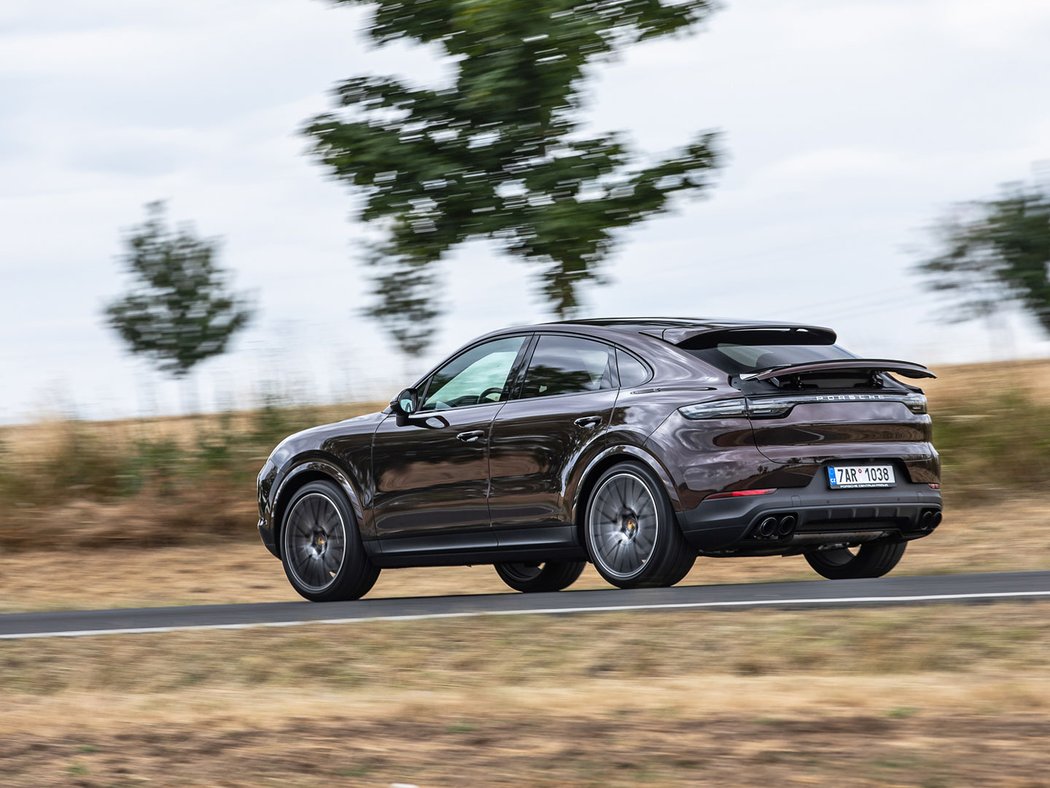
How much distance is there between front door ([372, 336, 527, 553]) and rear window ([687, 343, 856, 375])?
1443 millimetres

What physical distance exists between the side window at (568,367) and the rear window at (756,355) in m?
0.62

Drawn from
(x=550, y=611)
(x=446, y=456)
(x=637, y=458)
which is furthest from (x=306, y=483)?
(x=550, y=611)

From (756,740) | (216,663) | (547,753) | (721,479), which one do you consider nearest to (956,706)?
(756,740)

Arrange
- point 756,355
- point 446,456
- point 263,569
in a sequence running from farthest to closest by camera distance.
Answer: point 263,569, point 446,456, point 756,355

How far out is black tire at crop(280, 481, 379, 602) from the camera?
11086mm

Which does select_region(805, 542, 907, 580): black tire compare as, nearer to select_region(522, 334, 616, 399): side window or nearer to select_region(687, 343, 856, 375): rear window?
select_region(687, 343, 856, 375): rear window

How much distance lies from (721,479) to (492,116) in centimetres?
917

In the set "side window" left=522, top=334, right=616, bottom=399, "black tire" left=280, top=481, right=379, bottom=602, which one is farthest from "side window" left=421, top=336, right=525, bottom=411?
"black tire" left=280, top=481, right=379, bottom=602

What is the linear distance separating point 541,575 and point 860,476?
3522mm

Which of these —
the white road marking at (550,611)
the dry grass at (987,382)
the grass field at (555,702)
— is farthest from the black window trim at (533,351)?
the dry grass at (987,382)

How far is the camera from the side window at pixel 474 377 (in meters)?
10.5

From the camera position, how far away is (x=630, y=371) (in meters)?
9.73

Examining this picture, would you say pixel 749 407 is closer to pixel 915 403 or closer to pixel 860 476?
pixel 860 476

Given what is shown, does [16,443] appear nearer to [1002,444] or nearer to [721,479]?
[1002,444]
